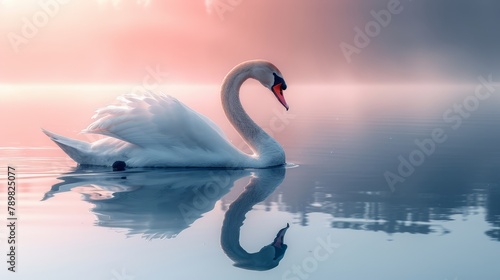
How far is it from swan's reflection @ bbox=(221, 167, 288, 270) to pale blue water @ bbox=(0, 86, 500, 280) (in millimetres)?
18

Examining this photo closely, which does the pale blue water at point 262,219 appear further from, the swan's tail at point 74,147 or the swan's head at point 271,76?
the swan's head at point 271,76

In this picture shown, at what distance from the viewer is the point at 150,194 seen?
33.3 ft

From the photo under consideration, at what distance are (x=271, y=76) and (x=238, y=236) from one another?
5.57 meters

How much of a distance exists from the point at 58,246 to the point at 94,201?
211 cm

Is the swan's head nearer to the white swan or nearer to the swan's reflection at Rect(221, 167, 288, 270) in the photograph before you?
the white swan

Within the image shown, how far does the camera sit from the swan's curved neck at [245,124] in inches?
510

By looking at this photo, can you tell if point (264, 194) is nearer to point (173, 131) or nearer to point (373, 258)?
point (173, 131)

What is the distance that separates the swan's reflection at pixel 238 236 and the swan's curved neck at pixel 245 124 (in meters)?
1.51

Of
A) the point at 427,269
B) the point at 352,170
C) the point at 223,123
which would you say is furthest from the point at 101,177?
the point at 223,123

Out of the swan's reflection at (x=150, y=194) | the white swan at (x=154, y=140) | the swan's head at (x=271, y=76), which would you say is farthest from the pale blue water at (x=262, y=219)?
the swan's head at (x=271, y=76)

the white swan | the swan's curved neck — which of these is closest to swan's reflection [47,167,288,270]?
the white swan

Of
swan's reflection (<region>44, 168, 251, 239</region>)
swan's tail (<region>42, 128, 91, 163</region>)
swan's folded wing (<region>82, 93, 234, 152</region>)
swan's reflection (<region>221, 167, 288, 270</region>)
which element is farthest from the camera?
swan's tail (<region>42, 128, 91, 163</region>)

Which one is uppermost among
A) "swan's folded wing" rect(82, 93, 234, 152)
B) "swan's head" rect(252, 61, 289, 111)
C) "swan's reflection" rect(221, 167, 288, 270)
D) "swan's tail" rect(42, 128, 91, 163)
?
"swan's head" rect(252, 61, 289, 111)

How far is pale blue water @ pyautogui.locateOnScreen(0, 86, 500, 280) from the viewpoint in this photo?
6.99 meters
